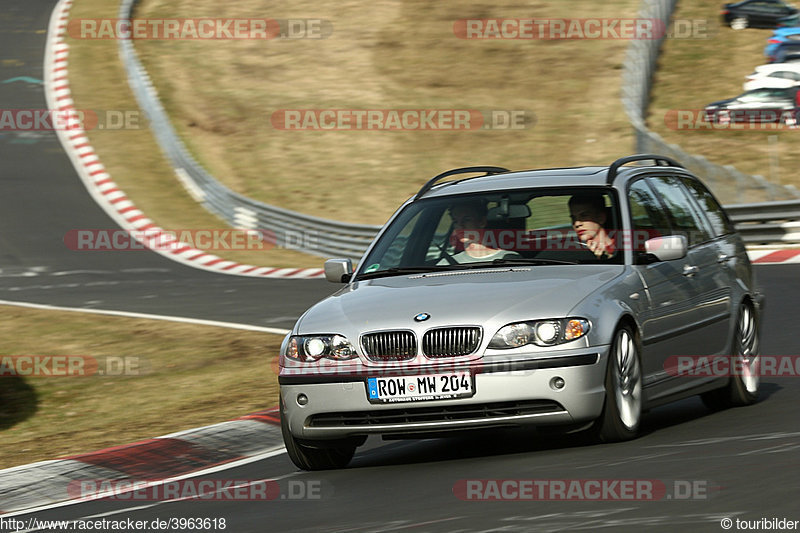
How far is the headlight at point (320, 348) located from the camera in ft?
25.0

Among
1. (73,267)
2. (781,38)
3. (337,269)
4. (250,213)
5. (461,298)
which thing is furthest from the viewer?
(781,38)

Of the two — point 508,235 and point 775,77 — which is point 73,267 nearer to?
point 775,77

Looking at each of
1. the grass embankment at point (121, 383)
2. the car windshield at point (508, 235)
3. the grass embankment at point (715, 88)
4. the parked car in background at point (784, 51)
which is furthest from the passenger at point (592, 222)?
the parked car in background at point (784, 51)

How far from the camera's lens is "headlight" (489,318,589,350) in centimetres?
735

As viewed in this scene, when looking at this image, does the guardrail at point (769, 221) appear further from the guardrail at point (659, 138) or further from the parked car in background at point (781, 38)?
the parked car in background at point (781, 38)

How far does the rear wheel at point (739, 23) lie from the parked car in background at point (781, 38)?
3206mm

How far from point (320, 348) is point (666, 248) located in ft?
6.83

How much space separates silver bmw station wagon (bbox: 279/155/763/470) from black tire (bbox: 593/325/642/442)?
0.04 ft

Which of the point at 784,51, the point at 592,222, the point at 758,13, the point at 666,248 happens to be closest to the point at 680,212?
the point at 592,222

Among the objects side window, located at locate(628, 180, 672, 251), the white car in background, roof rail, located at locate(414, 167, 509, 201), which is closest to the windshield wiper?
roof rail, located at locate(414, 167, 509, 201)

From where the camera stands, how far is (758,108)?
31516 mm

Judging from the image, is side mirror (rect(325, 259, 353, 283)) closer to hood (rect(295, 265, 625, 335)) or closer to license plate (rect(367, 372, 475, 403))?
hood (rect(295, 265, 625, 335))

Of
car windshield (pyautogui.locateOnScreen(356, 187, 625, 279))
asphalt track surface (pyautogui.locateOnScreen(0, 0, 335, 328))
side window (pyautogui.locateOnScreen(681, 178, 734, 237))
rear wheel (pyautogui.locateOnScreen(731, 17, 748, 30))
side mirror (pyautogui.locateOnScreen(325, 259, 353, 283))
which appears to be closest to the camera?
car windshield (pyautogui.locateOnScreen(356, 187, 625, 279))

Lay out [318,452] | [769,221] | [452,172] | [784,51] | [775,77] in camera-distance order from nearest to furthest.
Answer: [318,452]
[452,172]
[769,221]
[775,77]
[784,51]
